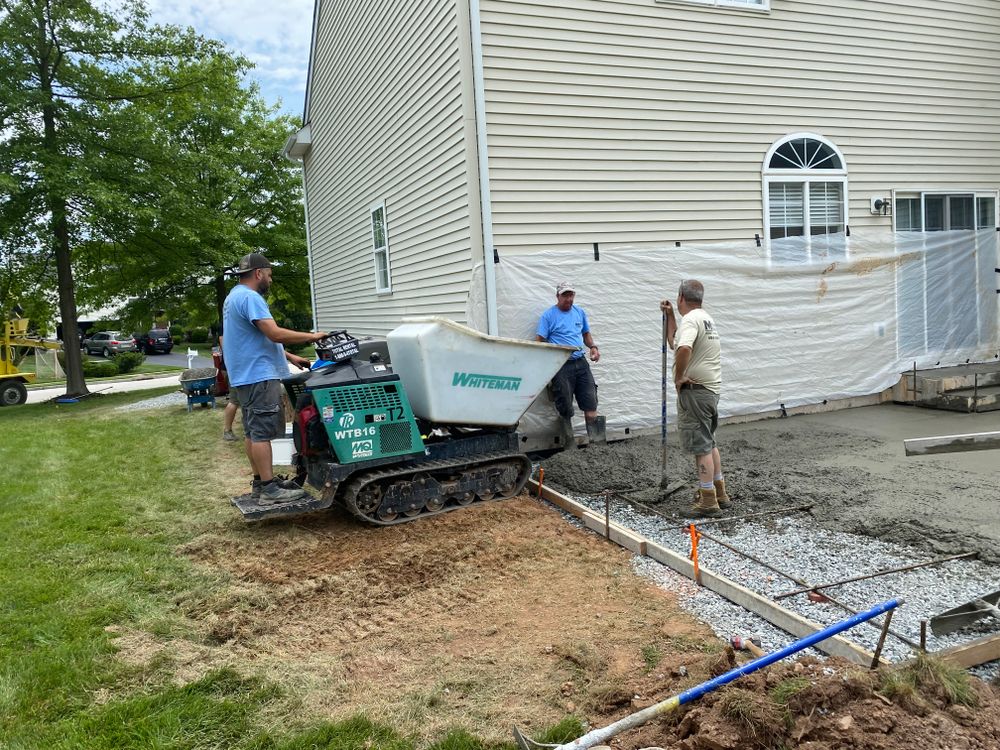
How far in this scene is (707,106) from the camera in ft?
27.0

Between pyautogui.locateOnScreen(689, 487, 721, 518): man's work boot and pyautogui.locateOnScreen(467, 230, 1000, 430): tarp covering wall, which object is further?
pyautogui.locateOnScreen(467, 230, 1000, 430): tarp covering wall

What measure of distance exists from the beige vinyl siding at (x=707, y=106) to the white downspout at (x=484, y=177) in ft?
0.34

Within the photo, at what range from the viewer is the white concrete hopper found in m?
5.29

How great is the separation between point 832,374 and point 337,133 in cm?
907

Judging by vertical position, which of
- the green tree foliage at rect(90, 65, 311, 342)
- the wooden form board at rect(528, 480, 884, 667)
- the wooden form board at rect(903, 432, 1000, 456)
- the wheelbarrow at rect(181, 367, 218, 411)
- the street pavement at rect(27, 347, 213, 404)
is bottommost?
the wooden form board at rect(528, 480, 884, 667)

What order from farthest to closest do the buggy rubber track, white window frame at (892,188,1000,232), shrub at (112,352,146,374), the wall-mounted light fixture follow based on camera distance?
shrub at (112,352,146,374) → white window frame at (892,188,1000,232) → the wall-mounted light fixture → the buggy rubber track

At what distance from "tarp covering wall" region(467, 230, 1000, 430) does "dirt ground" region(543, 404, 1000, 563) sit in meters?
0.60

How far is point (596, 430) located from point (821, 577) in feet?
11.4

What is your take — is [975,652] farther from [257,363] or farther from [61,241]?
[61,241]

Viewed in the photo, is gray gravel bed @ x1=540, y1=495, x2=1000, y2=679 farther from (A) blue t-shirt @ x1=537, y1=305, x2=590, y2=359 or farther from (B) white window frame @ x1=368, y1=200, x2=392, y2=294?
(B) white window frame @ x1=368, y1=200, x2=392, y2=294

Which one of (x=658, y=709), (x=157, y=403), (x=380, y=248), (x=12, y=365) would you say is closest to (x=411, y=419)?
(x=658, y=709)

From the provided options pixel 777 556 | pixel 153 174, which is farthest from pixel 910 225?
pixel 153 174

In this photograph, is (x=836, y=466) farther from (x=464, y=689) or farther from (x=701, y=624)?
(x=464, y=689)

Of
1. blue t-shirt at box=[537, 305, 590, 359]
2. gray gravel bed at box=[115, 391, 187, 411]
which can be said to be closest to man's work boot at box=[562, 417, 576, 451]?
blue t-shirt at box=[537, 305, 590, 359]
